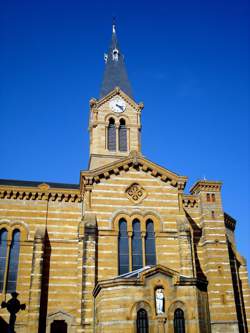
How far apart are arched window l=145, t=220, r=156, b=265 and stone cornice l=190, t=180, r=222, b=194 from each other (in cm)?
539

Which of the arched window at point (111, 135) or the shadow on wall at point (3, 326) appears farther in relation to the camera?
the arched window at point (111, 135)

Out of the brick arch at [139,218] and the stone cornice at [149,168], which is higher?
the stone cornice at [149,168]

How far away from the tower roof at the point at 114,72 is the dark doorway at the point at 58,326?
24509 millimetres

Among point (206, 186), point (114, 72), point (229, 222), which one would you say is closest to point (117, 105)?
point (114, 72)

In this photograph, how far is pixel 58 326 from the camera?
28.8 meters

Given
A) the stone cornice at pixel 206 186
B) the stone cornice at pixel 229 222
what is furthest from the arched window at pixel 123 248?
the stone cornice at pixel 229 222

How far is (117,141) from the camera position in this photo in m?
40.9

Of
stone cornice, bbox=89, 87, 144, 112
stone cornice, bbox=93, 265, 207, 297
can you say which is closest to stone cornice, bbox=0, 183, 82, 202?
stone cornice, bbox=93, 265, 207, 297

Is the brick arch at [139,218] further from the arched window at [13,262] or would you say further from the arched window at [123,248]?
the arched window at [13,262]

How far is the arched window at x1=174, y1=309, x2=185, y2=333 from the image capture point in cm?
2375

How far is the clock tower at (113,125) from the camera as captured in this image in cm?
4009

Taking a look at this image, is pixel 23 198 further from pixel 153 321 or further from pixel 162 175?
pixel 153 321

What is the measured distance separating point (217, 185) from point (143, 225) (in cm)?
773

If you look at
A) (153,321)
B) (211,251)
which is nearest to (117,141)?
(211,251)
